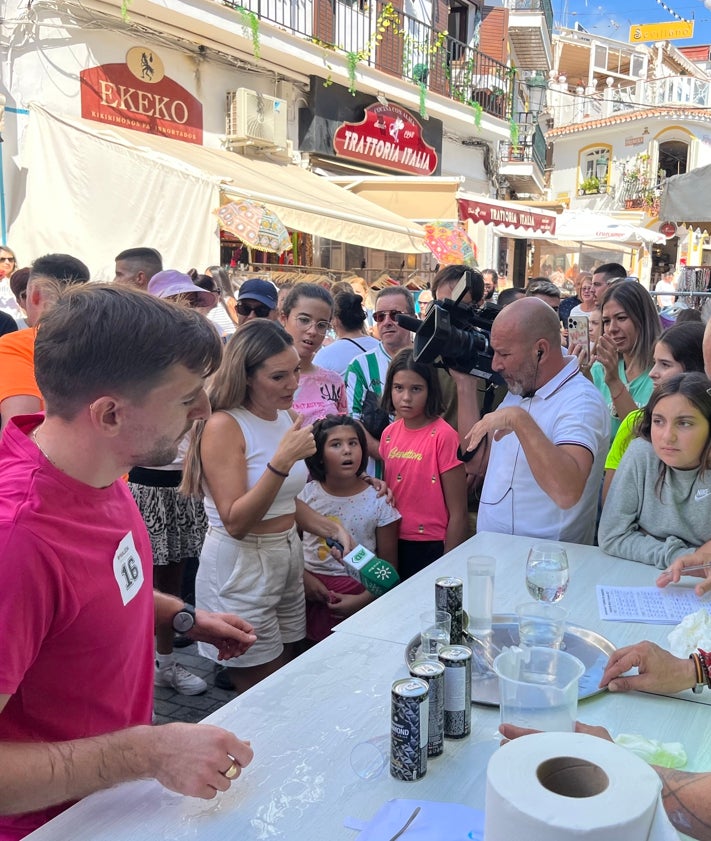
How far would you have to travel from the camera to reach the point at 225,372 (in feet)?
8.70

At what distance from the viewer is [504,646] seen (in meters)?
1.87

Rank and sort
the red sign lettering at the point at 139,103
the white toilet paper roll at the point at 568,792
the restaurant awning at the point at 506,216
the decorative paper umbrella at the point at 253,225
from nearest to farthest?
the white toilet paper roll at the point at 568,792 < the decorative paper umbrella at the point at 253,225 < the red sign lettering at the point at 139,103 < the restaurant awning at the point at 506,216

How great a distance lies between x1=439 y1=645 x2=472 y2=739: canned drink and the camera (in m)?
1.45

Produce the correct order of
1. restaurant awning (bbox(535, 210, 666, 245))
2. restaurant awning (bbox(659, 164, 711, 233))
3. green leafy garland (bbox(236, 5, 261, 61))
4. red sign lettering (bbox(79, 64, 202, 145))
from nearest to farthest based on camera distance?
1. restaurant awning (bbox(659, 164, 711, 233))
2. red sign lettering (bbox(79, 64, 202, 145))
3. green leafy garland (bbox(236, 5, 261, 61))
4. restaurant awning (bbox(535, 210, 666, 245))

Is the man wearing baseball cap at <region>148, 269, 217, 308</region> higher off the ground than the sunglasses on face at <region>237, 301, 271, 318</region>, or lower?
higher

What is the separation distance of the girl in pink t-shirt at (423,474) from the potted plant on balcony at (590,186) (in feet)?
93.8

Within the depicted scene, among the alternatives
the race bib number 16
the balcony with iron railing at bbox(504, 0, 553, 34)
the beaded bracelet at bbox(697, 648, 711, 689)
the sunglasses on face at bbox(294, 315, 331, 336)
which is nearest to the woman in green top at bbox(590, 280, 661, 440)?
the sunglasses on face at bbox(294, 315, 331, 336)

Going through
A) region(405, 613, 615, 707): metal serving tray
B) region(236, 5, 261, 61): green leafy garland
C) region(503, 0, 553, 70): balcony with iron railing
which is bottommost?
region(405, 613, 615, 707): metal serving tray

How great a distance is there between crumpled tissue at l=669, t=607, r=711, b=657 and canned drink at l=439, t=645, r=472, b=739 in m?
0.61

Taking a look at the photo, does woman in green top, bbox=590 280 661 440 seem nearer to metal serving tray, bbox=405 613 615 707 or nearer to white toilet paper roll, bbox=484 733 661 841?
metal serving tray, bbox=405 613 615 707

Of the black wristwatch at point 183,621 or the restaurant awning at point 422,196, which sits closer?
the black wristwatch at point 183,621

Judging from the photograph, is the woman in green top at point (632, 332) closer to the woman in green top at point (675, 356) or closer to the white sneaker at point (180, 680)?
the woman in green top at point (675, 356)

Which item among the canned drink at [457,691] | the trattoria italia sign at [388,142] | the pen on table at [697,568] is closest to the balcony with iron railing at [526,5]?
the trattoria italia sign at [388,142]

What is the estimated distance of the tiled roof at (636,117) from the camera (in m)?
27.5
